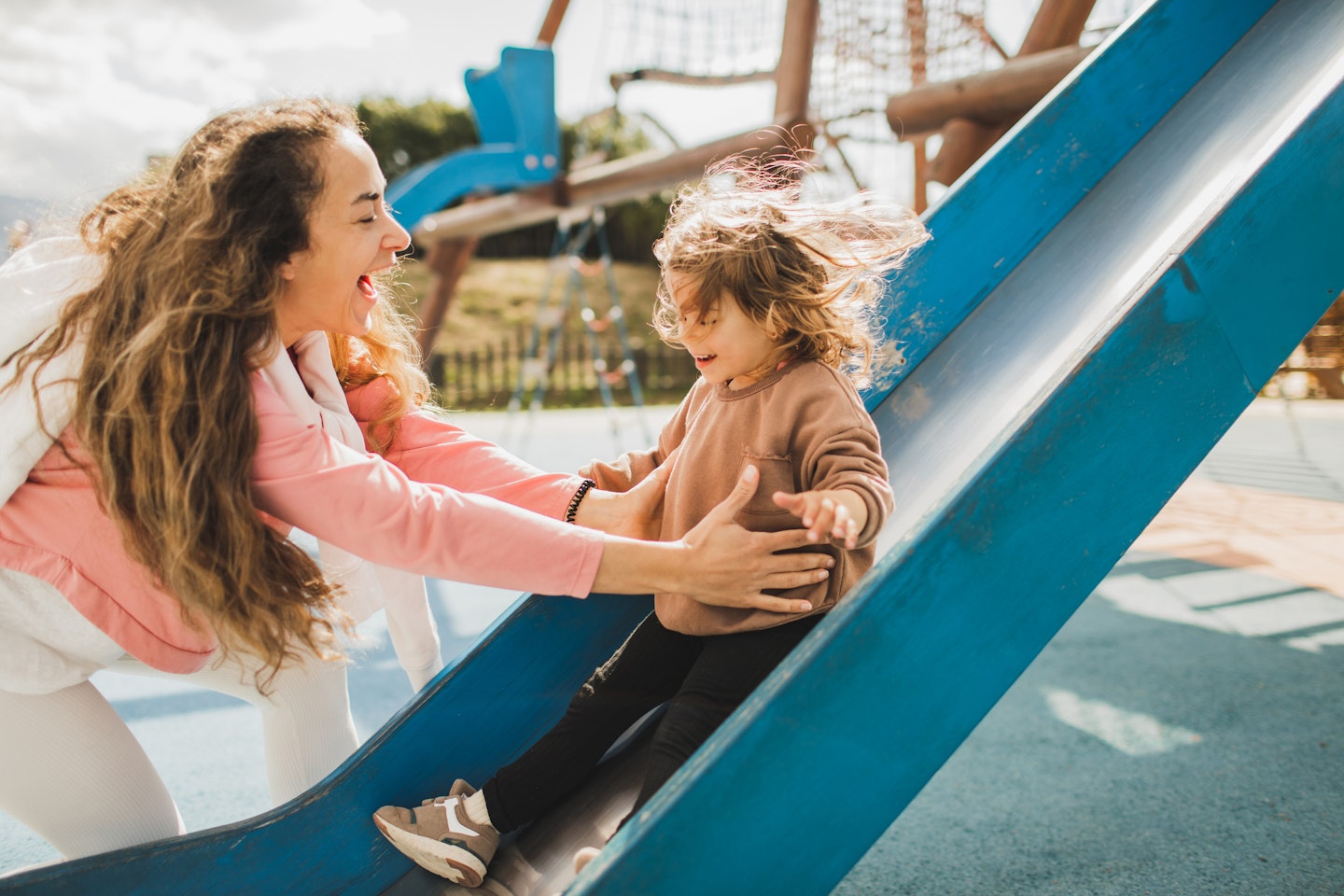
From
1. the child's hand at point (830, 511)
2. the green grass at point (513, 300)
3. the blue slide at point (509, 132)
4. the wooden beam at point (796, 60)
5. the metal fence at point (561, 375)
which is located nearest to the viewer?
the child's hand at point (830, 511)

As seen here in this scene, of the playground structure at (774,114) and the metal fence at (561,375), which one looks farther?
the metal fence at (561,375)

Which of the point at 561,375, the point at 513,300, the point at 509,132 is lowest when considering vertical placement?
the point at 561,375

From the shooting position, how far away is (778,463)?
1369 mm

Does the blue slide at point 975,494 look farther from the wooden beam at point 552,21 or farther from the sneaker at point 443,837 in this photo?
the wooden beam at point 552,21

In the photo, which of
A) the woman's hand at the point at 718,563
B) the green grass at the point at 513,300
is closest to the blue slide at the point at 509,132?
the woman's hand at the point at 718,563

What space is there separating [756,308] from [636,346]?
1441cm

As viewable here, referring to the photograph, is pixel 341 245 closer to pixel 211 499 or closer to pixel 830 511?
pixel 211 499

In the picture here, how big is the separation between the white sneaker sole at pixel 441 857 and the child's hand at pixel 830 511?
0.78 metres

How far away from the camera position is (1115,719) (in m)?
2.60

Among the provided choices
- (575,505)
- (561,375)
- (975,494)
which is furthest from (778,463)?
(561,375)

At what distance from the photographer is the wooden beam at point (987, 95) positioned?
3113 millimetres

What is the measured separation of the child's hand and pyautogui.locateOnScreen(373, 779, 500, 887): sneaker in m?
0.77

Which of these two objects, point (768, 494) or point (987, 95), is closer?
point (768, 494)

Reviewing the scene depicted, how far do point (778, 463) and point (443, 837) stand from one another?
0.79 meters
